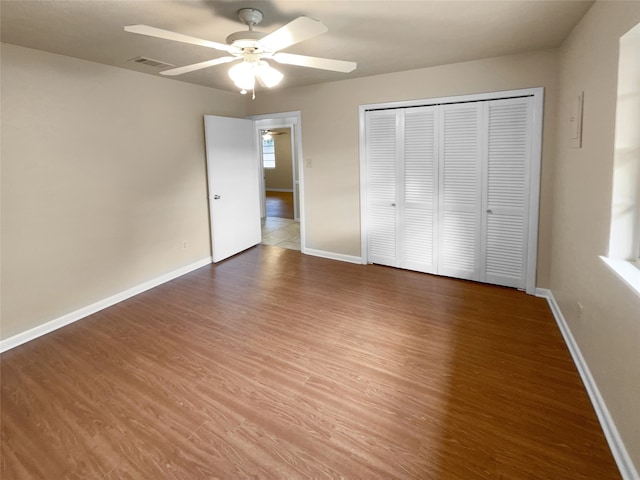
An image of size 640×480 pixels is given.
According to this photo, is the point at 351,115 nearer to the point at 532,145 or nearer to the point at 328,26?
the point at 328,26

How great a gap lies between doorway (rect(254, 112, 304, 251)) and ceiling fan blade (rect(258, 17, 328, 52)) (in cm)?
295

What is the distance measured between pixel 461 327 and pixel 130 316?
3.00 metres

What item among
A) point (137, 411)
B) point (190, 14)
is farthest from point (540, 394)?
point (190, 14)

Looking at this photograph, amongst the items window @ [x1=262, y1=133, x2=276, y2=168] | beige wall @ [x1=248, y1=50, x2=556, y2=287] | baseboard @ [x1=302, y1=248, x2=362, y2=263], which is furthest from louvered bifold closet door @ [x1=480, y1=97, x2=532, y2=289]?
window @ [x1=262, y1=133, x2=276, y2=168]

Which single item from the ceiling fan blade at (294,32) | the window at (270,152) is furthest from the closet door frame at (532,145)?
the window at (270,152)

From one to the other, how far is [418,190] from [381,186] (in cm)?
48

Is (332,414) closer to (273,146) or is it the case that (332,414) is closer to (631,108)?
(631,108)

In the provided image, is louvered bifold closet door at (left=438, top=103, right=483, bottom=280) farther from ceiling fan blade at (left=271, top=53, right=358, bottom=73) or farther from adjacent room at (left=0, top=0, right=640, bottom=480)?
ceiling fan blade at (left=271, top=53, right=358, bottom=73)

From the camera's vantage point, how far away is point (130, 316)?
11.4ft

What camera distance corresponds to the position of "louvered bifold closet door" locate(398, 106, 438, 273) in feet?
13.4

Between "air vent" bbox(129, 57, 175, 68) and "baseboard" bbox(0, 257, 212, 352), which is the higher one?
"air vent" bbox(129, 57, 175, 68)

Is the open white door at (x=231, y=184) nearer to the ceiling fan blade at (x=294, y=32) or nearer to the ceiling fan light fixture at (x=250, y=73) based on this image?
the ceiling fan light fixture at (x=250, y=73)

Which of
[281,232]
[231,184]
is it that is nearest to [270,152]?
[281,232]

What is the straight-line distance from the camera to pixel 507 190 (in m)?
3.72
